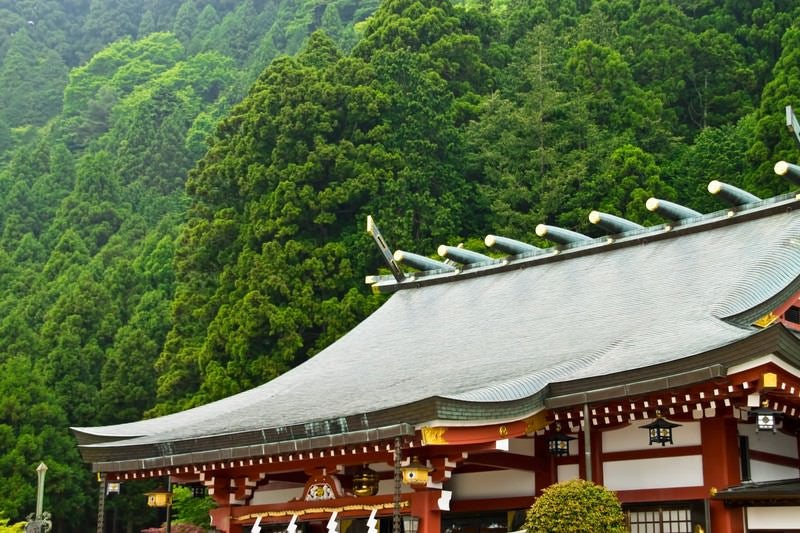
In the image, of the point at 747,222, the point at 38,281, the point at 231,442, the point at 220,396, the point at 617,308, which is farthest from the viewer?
the point at 38,281

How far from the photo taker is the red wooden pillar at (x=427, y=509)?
12.3 meters

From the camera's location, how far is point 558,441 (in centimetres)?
1253

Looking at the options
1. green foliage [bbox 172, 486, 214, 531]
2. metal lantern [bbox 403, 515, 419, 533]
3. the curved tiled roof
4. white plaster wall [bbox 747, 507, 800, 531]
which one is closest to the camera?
white plaster wall [bbox 747, 507, 800, 531]

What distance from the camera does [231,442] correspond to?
13.1m

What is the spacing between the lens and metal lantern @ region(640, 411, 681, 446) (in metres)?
11.4

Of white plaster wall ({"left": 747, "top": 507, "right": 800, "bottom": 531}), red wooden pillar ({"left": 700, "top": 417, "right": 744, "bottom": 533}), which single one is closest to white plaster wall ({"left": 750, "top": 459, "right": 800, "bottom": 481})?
red wooden pillar ({"left": 700, "top": 417, "right": 744, "bottom": 533})

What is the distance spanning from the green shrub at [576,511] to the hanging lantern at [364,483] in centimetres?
297

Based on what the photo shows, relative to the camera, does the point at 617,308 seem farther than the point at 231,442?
Result: Yes

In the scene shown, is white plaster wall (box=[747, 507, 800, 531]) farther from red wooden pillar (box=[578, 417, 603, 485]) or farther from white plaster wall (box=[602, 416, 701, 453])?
red wooden pillar (box=[578, 417, 603, 485])

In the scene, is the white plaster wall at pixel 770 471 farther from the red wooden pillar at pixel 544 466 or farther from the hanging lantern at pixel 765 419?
the red wooden pillar at pixel 544 466

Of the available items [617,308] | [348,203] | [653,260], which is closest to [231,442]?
[617,308]

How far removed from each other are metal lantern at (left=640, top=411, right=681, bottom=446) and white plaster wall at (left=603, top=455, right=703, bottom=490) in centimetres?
46

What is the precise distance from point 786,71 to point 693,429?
23.2 metres

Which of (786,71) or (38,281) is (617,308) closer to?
(786,71)
